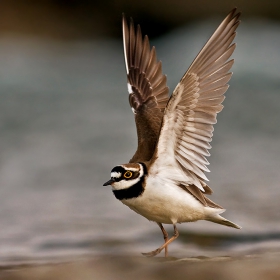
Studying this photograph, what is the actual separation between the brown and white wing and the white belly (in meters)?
0.12

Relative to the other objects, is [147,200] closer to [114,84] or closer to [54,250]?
[54,250]

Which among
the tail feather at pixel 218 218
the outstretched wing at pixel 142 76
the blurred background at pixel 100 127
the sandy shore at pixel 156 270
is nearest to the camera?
the sandy shore at pixel 156 270

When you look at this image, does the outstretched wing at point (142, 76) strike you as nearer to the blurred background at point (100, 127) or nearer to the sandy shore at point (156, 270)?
the blurred background at point (100, 127)

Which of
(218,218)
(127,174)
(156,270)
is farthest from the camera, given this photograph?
(218,218)

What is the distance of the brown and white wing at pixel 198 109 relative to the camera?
611 cm

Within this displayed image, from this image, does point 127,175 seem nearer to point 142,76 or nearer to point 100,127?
point 142,76

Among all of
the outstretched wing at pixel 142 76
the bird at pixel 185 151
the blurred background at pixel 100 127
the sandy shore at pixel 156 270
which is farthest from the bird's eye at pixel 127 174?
the outstretched wing at pixel 142 76

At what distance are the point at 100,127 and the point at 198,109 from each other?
5202 mm

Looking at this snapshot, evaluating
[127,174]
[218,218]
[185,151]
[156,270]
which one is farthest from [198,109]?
[156,270]

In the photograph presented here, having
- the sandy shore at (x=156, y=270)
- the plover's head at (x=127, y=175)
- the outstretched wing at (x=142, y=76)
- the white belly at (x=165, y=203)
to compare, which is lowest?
the sandy shore at (x=156, y=270)

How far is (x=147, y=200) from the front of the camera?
6.17 metres

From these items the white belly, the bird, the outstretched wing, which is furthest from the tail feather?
the outstretched wing

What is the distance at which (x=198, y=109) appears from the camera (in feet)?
20.4

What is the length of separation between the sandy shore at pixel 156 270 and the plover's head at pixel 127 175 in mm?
830
